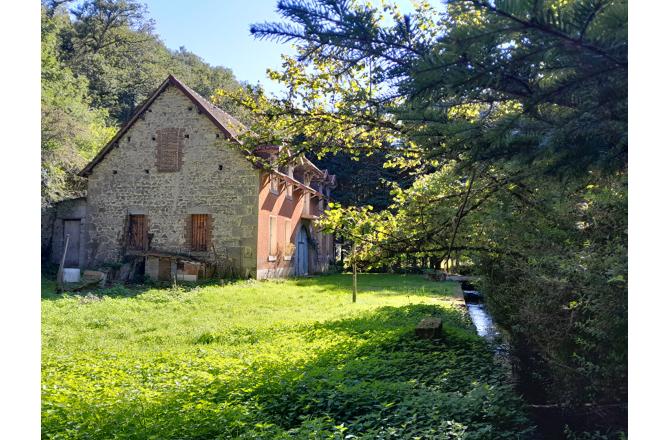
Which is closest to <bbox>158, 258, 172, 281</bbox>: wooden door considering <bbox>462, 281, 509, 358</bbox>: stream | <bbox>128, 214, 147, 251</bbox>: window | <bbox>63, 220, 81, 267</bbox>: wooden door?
<bbox>128, 214, 147, 251</bbox>: window

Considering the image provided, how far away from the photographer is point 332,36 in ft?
6.89

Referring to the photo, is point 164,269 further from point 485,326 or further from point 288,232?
point 485,326

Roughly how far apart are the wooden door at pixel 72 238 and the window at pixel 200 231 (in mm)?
4905

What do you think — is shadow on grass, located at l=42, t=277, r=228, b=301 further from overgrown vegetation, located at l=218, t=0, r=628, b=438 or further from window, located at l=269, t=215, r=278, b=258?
overgrown vegetation, located at l=218, t=0, r=628, b=438

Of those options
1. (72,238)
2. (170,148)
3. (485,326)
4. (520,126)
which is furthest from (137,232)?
(520,126)

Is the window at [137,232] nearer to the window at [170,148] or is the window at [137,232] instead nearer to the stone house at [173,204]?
the stone house at [173,204]

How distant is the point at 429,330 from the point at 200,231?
470 inches

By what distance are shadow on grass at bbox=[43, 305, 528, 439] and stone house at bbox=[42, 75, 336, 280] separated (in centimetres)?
1126

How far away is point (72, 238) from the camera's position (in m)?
19.2

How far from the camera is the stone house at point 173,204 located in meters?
17.3

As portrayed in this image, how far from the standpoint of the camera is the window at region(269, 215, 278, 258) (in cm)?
1867

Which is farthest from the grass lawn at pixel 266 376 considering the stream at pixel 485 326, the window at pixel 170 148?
the window at pixel 170 148

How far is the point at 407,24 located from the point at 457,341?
238 inches
